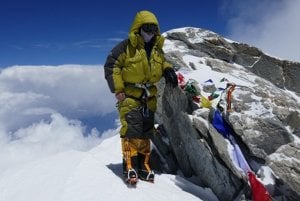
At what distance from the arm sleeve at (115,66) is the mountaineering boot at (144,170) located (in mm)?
1868

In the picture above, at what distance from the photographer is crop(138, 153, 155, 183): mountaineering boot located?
10961 mm

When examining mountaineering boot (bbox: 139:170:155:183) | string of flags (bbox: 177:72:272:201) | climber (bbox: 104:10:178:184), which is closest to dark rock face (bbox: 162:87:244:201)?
string of flags (bbox: 177:72:272:201)

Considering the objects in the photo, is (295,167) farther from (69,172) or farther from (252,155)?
(69,172)

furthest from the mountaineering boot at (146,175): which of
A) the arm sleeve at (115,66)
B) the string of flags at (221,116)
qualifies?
the arm sleeve at (115,66)

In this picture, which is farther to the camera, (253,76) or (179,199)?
(253,76)

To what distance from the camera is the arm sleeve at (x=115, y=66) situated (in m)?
10.5

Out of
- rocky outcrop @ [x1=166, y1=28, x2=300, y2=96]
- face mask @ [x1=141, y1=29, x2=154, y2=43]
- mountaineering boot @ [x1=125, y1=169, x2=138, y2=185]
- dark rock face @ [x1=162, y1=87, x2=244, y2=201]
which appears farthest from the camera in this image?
rocky outcrop @ [x1=166, y1=28, x2=300, y2=96]

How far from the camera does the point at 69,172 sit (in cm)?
1012

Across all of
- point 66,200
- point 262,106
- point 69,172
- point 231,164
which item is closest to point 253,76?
point 262,106

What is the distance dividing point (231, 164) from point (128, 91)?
2941 mm

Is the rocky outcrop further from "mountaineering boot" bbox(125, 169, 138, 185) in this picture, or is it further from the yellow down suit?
"mountaineering boot" bbox(125, 169, 138, 185)

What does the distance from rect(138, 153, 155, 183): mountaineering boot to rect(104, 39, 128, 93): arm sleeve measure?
1868 millimetres

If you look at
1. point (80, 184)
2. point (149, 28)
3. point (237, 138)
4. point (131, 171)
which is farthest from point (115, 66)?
point (237, 138)

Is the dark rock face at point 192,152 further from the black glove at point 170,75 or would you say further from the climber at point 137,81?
the climber at point 137,81
